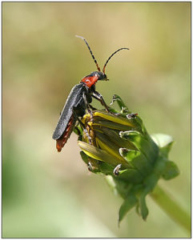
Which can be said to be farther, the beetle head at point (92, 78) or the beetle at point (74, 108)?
the beetle head at point (92, 78)

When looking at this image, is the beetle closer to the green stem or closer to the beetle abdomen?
the beetle abdomen

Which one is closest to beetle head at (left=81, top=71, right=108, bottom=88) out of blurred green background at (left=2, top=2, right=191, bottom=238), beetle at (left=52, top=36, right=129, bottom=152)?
beetle at (left=52, top=36, right=129, bottom=152)

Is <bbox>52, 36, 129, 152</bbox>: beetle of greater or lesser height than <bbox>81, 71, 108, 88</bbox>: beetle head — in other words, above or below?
below

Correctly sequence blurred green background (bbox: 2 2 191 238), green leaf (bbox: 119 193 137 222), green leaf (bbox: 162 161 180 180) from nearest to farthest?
green leaf (bbox: 119 193 137 222), green leaf (bbox: 162 161 180 180), blurred green background (bbox: 2 2 191 238)

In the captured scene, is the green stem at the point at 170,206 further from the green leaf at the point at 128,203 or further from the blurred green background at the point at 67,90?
the blurred green background at the point at 67,90

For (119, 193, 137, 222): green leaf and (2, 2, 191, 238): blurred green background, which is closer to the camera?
(119, 193, 137, 222): green leaf

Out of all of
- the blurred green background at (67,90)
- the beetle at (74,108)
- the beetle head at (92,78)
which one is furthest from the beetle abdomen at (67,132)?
the blurred green background at (67,90)
